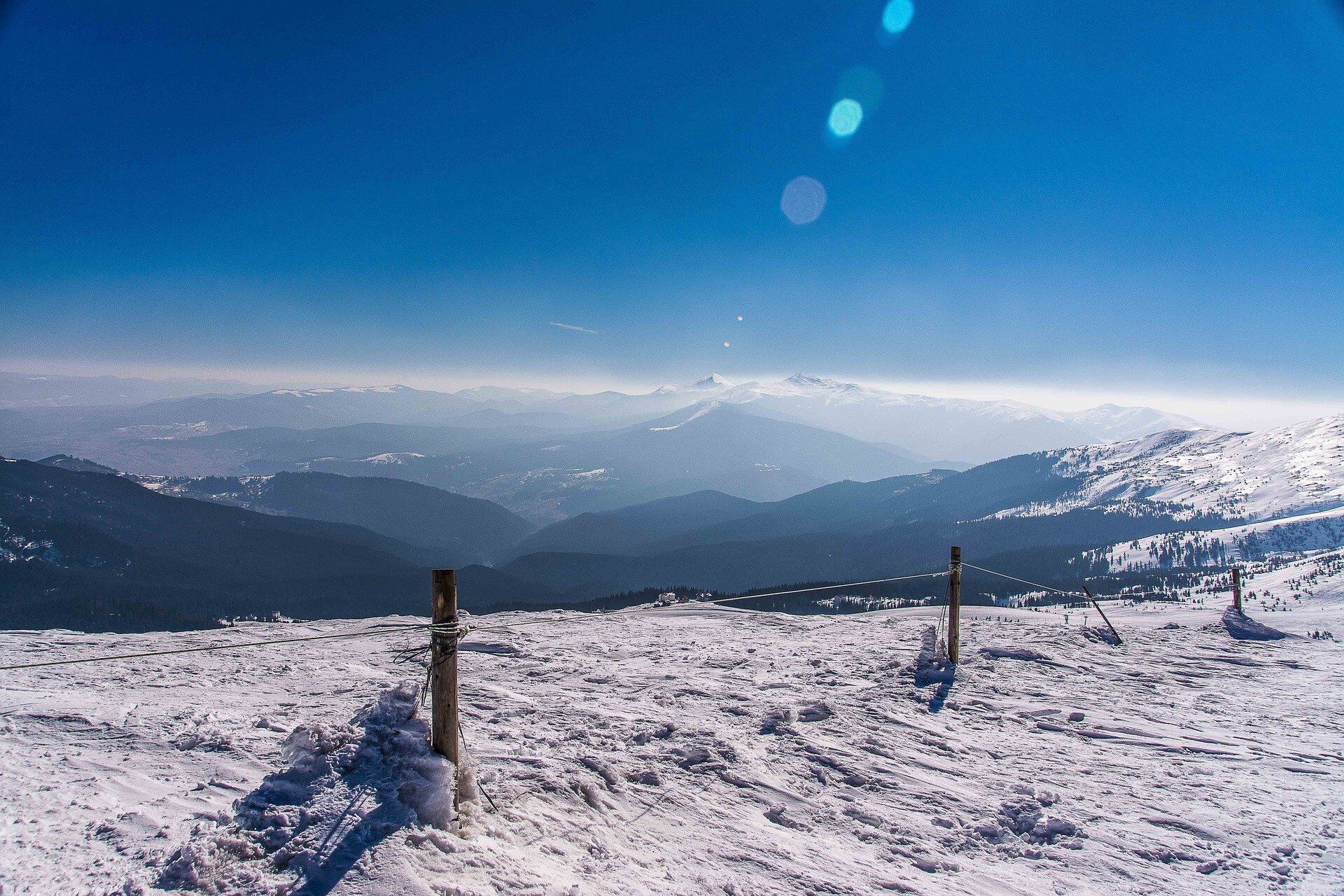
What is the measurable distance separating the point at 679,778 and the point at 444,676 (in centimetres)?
373

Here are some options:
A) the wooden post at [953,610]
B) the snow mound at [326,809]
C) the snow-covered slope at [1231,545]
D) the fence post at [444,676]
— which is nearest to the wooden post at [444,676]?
the fence post at [444,676]

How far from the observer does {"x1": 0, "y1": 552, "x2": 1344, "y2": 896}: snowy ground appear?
479 cm

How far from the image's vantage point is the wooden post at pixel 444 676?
564 centimetres

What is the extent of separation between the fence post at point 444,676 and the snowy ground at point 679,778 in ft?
0.91

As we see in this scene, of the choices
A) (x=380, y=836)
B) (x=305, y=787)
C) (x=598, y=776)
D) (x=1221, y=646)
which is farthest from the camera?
(x=1221, y=646)

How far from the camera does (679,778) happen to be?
295 inches

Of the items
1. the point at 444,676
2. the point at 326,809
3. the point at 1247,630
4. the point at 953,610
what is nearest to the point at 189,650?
the point at 326,809

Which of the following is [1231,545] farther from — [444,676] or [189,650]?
[189,650]

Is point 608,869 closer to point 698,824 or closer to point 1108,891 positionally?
point 698,824

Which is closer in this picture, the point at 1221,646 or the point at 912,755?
the point at 912,755

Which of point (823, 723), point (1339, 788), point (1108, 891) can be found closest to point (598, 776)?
point (823, 723)

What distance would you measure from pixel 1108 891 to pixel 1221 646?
1419 cm

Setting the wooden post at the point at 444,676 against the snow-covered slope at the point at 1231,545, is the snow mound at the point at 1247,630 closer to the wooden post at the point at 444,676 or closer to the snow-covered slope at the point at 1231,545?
the wooden post at the point at 444,676

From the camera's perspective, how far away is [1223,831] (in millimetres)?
6480
